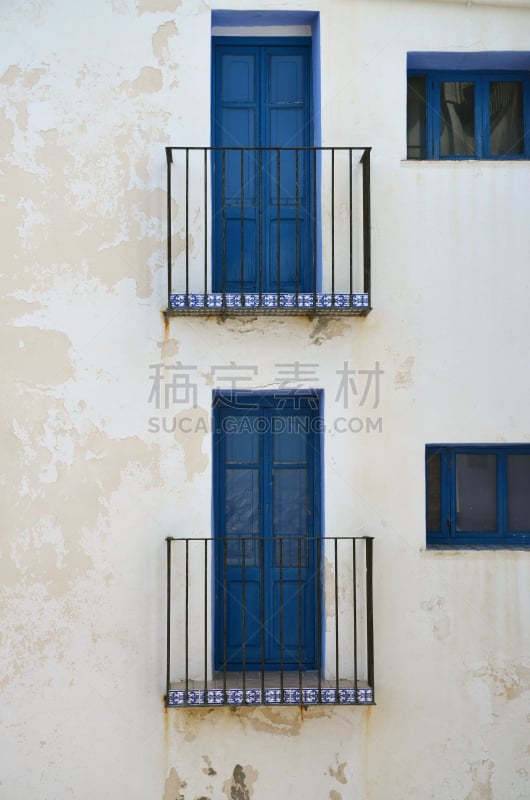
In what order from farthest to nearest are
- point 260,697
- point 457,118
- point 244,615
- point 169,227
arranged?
point 457,118 < point 244,615 < point 169,227 < point 260,697

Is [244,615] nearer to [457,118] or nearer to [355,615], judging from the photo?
[355,615]

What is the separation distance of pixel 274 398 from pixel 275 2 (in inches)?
119

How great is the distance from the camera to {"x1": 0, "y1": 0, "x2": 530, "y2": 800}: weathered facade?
5.87 m

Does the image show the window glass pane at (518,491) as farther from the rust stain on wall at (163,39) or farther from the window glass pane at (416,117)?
the rust stain on wall at (163,39)

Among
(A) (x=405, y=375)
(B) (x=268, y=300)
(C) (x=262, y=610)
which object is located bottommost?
(C) (x=262, y=610)

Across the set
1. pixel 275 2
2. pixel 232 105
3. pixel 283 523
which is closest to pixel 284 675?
pixel 283 523

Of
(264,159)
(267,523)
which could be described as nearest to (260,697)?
(267,523)

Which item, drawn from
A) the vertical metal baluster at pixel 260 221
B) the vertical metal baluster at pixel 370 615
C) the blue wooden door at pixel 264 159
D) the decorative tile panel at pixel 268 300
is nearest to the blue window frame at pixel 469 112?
the blue wooden door at pixel 264 159

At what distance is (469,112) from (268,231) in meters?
1.94

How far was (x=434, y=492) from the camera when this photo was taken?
6281 millimetres

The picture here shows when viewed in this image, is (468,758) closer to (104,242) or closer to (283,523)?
(283,523)

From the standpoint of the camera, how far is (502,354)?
6.05 m

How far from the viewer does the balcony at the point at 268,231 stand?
18.9 feet

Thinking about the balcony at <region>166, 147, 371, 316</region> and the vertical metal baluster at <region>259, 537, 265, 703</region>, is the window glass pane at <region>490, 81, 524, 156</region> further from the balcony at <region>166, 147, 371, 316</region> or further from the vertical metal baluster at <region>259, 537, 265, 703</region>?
the vertical metal baluster at <region>259, 537, 265, 703</region>
